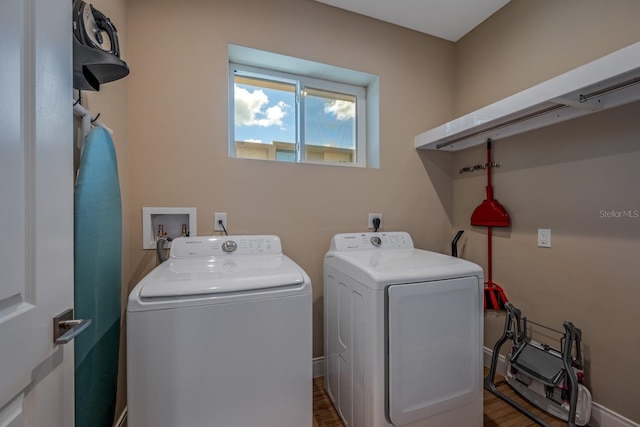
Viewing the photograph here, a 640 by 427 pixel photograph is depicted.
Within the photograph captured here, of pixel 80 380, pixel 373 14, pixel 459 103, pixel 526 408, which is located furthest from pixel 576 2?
pixel 80 380

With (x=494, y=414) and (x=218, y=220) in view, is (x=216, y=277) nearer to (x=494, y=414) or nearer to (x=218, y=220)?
(x=218, y=220)

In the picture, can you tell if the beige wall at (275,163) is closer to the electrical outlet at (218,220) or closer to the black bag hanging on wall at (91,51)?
the electrical outlet at (218,220)

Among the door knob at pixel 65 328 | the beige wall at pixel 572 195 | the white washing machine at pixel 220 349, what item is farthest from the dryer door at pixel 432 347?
the door knob at pixel 65 328

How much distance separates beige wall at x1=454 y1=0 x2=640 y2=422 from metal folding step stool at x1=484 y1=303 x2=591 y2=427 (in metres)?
0.11

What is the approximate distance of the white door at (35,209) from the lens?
48 cm

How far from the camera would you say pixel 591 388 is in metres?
1.48

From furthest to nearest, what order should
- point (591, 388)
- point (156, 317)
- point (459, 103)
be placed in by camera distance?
point (459, 103)
point (591, 388)
point (156, 317)

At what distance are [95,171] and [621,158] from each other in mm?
2489

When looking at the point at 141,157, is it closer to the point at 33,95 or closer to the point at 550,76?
the point at 33,95

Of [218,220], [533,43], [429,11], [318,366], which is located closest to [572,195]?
[533,43]

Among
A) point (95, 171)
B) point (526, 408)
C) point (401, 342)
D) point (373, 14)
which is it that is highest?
point (373, 14)

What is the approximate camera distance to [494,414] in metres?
1.58

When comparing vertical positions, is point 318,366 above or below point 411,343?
below

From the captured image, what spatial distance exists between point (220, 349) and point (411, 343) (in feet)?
2.75
